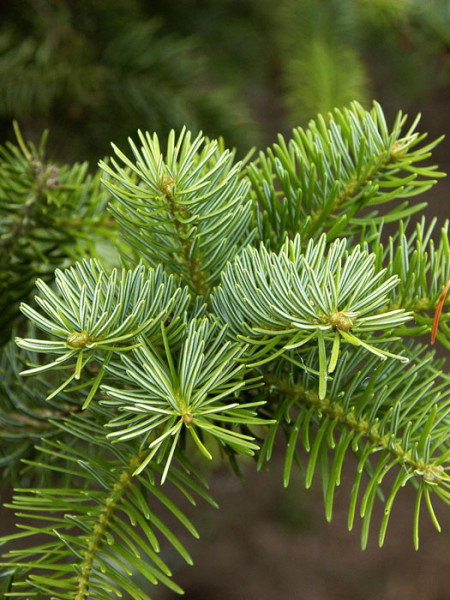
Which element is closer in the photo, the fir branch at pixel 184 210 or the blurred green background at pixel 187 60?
the fir branch at pixel 184 210

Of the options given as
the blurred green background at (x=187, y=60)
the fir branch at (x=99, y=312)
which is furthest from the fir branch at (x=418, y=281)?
the blurred green background at (x=187, y=60)

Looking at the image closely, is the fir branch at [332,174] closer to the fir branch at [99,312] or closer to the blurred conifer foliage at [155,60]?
the fir branch at [99,312]

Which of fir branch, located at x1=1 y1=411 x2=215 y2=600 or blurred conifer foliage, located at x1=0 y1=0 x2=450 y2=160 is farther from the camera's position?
blurred conifer foliage, located at x1=0 y1=0 x2=450 y2=160

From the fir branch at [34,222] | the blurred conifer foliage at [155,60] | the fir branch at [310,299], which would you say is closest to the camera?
the fir branch at [310,299]

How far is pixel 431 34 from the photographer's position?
2.70 feet

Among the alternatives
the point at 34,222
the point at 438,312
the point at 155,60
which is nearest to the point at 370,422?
the point at 438,312

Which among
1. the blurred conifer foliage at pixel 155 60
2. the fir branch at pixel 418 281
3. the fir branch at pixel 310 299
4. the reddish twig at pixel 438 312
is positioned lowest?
the fir branch at pixel 310 299

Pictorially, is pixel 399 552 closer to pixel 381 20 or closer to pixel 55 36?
pixel 381 20

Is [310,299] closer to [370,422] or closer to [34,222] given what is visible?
[370,422]

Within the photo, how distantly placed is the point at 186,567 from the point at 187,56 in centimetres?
111

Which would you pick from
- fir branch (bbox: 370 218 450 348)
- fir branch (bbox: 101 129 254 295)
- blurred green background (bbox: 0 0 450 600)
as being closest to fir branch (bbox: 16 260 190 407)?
fir branch (bbox: 101 129 254 295)

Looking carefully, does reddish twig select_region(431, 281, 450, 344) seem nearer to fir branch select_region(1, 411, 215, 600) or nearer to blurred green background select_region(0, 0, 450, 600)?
fir branch select_region(1, 411, 215, 600)

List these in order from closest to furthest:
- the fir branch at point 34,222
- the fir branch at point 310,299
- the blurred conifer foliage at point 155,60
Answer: the fir branch at point 310,299 → the fir branch at point 34,222 → the blurred conifer foliage at point 155,60

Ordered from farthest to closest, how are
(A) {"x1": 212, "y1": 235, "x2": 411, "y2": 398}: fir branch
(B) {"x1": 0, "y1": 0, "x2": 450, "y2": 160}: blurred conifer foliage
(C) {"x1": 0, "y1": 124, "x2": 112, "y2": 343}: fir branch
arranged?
(B) {"x1": 0, "y1": 0, "x2": 450, "y2": 160}: blurred conifer foliage, (C) {"x1": 0, "y1": 124, "x2": 112, "y2": 343}: fir branch, (A) {"x1": 212, "y1": 235, "x2": 411, "y2": 398}: fir branch
